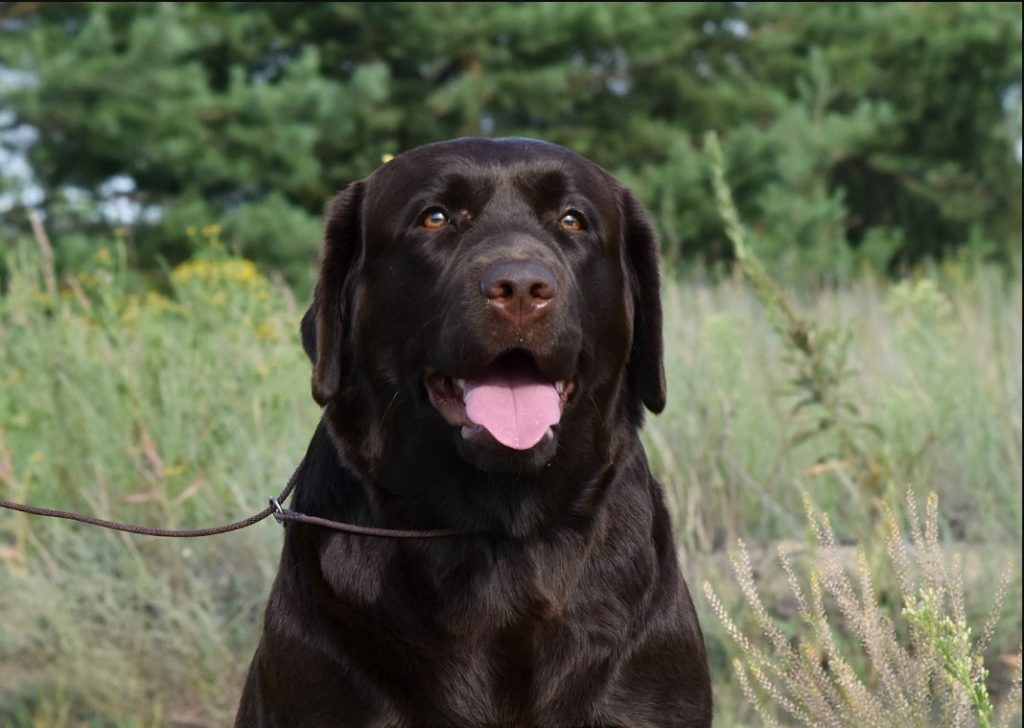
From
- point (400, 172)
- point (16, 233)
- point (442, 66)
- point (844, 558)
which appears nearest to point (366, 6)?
point (442, 66)

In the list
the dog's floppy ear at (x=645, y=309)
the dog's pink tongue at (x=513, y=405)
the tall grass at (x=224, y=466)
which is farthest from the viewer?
the tall grass at (x=224, y=466)

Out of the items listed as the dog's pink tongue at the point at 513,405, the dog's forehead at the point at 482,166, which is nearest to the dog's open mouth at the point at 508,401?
the dog's pink tongue at the point at 513,405

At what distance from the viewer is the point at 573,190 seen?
2.84 m

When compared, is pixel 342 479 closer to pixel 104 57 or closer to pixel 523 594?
pixel 523 594

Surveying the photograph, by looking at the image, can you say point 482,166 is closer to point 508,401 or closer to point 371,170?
point 508,401

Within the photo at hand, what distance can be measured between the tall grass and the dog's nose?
1.74 metres

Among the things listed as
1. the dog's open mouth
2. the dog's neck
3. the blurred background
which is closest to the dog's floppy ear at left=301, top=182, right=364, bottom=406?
the dog's neck

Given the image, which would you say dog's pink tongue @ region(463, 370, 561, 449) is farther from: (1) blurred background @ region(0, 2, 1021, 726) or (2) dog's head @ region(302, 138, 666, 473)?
(1) blurred background @ region(0, 2, 1021, 726)

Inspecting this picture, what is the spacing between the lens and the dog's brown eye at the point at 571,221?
2.83 meters

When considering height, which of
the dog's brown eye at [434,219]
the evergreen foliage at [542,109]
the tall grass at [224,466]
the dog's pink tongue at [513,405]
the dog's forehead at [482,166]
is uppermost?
the evergreen foliage at [542,109]

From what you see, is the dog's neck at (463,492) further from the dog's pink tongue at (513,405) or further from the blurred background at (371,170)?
the blurred background at (371,170)

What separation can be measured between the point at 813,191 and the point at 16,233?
9.00 meters

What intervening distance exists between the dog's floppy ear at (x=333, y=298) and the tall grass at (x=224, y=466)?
62.7 inches

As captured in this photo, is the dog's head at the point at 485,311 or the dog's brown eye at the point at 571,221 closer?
the dog's head at the point at 485,311
